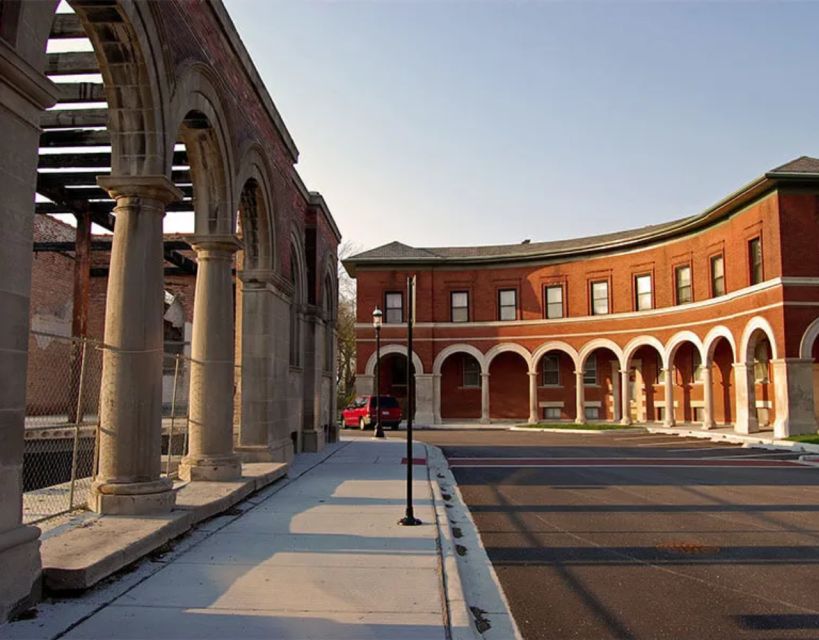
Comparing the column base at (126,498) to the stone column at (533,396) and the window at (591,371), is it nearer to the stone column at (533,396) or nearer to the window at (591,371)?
the stone column at (533,396)

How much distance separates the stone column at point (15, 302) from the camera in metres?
4.70

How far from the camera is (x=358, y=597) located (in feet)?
17.8

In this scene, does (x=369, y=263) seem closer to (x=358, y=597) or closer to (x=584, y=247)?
(x=584, y=247)

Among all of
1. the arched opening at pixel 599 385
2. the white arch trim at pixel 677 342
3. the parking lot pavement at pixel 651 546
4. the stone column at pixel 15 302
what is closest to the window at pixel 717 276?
the white arch trim at pixel 677 342

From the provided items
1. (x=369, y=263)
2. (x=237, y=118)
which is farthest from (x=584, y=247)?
(x=237, y=118)

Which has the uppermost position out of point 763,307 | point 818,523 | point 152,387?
point 763,307

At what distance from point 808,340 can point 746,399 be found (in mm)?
3305

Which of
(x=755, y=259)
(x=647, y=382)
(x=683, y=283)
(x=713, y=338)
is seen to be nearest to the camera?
(x=755, y=259)

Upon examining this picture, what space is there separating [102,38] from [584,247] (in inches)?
1290

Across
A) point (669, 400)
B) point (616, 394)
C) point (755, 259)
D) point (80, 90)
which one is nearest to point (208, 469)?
point (80, 90)

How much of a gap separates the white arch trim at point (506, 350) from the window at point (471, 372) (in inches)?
60.0

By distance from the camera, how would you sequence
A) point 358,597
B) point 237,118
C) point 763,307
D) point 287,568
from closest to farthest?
point 358,597 → point 287,568 → point 237,118 → point 763,307

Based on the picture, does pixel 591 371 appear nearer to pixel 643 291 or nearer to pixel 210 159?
pixel 643 291

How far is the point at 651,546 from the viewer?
8.12m
